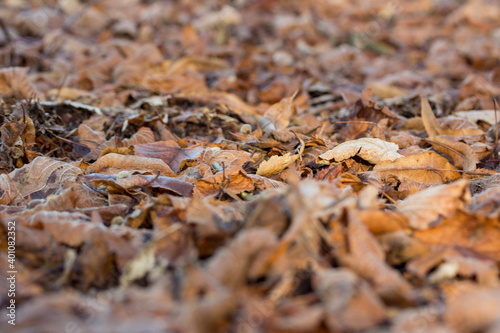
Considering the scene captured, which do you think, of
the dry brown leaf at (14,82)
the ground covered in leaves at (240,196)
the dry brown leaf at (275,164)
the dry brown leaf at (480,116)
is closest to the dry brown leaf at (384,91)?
the ground covered in leaves at (240,196)

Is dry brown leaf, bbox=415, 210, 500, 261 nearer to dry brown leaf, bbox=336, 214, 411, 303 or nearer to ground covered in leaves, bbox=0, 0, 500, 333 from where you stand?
ground covered in leaves, bbox=0, 0, 500, 333

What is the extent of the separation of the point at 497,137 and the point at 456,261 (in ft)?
3.82

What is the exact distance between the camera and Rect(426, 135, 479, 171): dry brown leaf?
1.74 meters

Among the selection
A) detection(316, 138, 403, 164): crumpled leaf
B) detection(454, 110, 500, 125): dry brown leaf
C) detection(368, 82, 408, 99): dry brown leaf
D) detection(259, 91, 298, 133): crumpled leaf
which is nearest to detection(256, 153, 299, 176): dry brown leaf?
detection(316, 138, 403, 164): crumpled leaf

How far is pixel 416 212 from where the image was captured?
3.80 feet

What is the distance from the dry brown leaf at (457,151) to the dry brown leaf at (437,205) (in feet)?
2.08

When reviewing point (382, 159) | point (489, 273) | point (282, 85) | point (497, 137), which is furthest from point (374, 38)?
point (489, 273)

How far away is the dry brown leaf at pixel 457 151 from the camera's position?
1.74m

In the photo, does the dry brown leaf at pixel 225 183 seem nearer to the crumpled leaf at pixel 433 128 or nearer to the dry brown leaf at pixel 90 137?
the dry brown leaf at pixel 90 137

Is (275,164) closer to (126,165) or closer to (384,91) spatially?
(126,165)

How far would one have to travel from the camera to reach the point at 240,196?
1.51 meters

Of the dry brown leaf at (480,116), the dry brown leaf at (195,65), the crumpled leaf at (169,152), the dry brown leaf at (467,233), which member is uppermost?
the dry brown leaf at (467,233)

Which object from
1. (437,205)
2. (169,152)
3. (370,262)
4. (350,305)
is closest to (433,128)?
(437,205)

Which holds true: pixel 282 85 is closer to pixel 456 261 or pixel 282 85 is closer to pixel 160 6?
pixel 456 261
